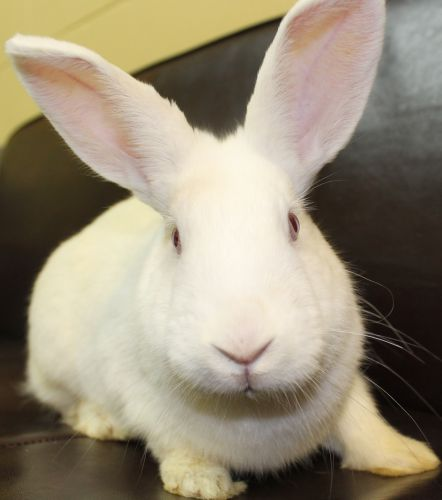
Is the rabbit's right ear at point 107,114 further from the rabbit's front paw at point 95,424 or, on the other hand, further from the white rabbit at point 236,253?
the rabbit's front paw at point 95,424

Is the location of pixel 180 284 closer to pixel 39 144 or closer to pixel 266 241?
pixel 266 241

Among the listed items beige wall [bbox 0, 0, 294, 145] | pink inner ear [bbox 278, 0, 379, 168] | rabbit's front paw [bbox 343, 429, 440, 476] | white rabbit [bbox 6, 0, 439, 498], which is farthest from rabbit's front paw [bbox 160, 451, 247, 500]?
beige wall [bbox 0, 0, 294, 145]

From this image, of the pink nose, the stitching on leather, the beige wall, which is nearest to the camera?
the pink nose

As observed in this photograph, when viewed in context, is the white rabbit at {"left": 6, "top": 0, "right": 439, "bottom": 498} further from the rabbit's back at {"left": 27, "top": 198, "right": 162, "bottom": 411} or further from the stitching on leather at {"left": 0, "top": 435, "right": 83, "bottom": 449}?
the stitching on leather at {"left": 0, "top": 435, "right": 83, "bottom": 449}

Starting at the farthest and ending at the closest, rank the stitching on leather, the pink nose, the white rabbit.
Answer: the stitching on leather → the white rabbit → the pink nose

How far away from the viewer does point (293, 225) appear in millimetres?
1280

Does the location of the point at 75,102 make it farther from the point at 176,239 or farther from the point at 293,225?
the point at 293,225

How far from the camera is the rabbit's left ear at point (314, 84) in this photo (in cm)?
127

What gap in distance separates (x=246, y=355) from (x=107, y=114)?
0.62m

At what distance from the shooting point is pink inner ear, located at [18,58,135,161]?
1.28 meters

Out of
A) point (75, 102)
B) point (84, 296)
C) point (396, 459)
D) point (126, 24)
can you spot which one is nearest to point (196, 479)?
point (396, 459)

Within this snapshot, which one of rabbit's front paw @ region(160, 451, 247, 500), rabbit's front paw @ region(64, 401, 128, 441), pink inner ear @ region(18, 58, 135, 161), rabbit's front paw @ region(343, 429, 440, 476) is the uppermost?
pink inner ear @ region(18, 58, 135, 161)

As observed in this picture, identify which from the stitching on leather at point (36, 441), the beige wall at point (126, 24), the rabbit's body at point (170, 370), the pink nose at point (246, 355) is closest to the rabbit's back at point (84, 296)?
the rabbit's body at point (170, 370)

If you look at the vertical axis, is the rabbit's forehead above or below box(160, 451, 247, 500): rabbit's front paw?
above
